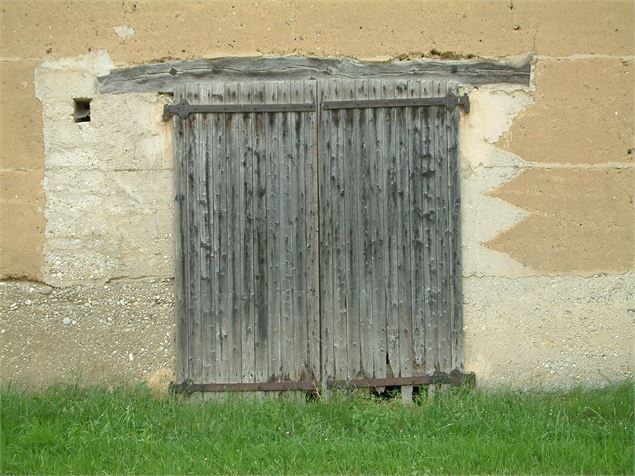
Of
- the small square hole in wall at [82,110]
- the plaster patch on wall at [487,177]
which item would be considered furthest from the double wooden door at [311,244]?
the small square hole in wall at [82,110]

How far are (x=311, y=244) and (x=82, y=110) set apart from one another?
2.06 meters

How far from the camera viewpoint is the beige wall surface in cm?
589

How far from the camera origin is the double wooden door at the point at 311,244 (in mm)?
5863

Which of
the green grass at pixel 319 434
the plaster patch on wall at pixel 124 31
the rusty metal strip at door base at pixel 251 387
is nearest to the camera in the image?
the green grass at pixel 319 434

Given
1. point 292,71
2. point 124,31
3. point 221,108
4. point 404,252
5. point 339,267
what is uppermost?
point 124,31

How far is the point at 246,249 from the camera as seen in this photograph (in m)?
5.86

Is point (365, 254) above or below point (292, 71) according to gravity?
below

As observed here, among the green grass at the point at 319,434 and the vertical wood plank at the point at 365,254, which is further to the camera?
the vertical wood plank at the point at 365,254

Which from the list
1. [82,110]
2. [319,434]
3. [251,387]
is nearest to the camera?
[319,434]

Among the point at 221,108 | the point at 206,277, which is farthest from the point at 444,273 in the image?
the point at 221,108

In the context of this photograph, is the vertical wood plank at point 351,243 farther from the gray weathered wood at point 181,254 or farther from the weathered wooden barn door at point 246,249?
the gray weathered wood at point 181,254

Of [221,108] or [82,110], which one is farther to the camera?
[82,110]

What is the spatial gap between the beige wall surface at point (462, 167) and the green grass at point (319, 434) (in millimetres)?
459

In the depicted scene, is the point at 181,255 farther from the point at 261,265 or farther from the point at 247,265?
the point at 261,265
